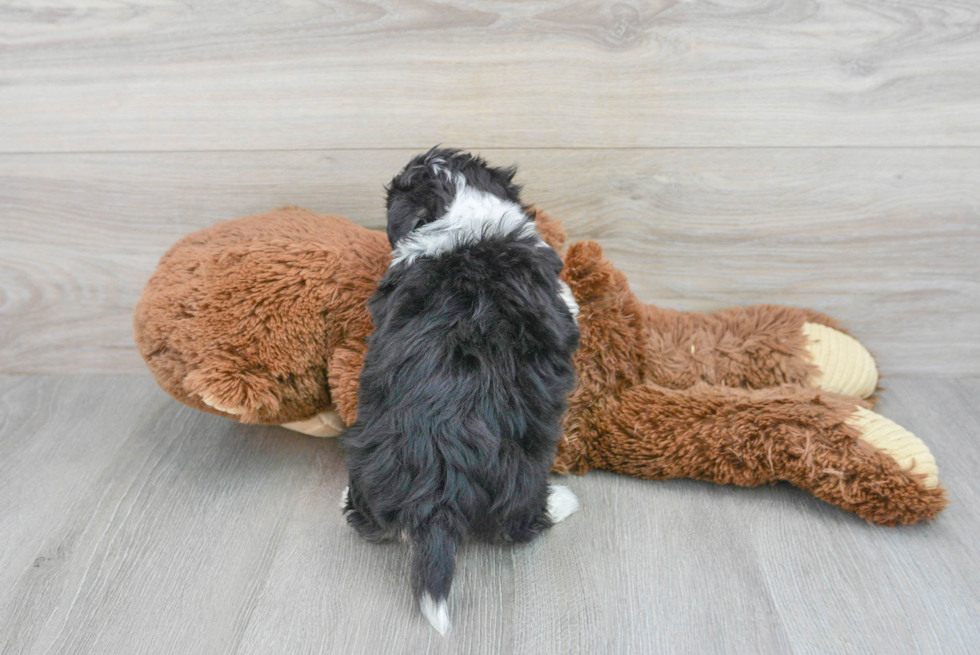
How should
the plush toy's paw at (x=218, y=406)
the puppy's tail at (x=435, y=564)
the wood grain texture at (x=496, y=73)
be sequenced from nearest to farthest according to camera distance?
the puppy's tail at (x=435, y=564), the plush toy's paw at (x=218, y=406), the wood grain texture at (x=496, y=73)

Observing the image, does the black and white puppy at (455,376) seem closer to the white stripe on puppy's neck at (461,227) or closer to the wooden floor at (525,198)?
the white stripe on puppy's neck at (461,227)

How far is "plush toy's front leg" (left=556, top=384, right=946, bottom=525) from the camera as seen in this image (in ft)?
3.07

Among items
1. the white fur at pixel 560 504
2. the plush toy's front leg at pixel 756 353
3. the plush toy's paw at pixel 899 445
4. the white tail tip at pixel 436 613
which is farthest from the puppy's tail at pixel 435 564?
the plush toy's paw at pixel 899 445

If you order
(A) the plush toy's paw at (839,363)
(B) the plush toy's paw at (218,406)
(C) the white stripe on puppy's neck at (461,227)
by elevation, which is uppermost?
(C) the white stripe on puppy's neck at (461,227)

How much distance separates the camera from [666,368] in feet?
3.59

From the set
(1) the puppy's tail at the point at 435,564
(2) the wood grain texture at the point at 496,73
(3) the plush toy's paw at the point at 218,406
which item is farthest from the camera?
(2) the wood grain texture at the point at 496,73

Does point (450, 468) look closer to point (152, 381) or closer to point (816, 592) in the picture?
point (816, 592)

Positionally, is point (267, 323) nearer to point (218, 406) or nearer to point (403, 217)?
point (218, 406)

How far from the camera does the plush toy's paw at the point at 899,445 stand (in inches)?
36.8

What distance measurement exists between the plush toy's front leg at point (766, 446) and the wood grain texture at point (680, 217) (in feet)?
0.91

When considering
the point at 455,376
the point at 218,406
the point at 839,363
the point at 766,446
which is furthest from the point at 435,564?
the point at 839,363

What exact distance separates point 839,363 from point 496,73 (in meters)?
0.72

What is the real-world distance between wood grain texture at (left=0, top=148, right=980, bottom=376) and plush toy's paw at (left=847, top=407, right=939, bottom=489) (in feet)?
1.08

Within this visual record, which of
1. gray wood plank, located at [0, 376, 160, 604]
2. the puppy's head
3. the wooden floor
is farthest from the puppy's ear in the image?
gray wood plank, located at [0, 376, 160, 604]
